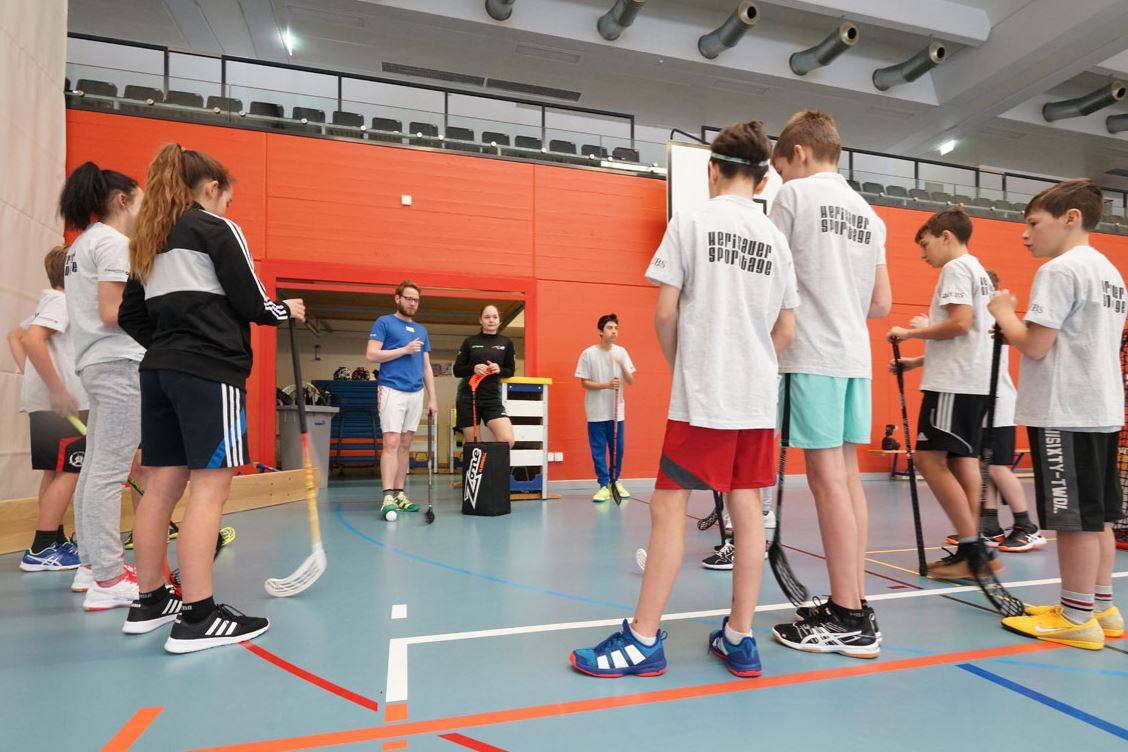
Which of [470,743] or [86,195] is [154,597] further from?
[86,195]

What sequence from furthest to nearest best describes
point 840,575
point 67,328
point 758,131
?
point 67,328
point 840,575
point 758,131

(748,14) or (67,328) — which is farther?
(748,14)

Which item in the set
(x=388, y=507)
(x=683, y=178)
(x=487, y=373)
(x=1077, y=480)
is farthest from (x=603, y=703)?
(x=683, y=178)

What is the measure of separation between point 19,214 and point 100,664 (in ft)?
13.2

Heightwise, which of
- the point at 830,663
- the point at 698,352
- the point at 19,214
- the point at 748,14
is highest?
the point at 748,14

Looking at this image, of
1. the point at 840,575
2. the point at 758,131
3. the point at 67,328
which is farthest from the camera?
the point at 67,328

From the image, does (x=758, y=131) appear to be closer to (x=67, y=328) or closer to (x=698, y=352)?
(x=698, y=352)

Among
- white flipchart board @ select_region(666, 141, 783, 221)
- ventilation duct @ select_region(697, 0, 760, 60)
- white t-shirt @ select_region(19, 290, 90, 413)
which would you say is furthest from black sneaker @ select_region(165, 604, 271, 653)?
ventilation duct @ select_region(697, 0, 760, 60)

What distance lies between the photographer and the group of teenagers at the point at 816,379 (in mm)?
1612

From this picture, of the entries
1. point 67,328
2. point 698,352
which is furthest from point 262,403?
point 698,352

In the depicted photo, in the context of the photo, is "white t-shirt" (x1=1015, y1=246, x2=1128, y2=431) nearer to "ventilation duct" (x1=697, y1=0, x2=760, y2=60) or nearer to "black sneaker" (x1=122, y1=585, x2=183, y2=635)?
"black sneaker" (x1=122, y1=585, x2=183, y2=635)

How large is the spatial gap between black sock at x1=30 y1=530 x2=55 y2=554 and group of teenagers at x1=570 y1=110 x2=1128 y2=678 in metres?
2.83

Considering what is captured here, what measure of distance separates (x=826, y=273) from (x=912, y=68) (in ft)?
37.1

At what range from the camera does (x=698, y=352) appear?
1.62m
